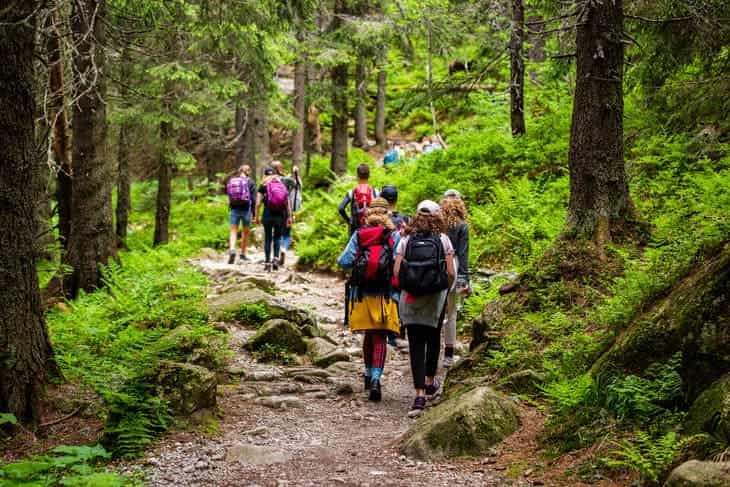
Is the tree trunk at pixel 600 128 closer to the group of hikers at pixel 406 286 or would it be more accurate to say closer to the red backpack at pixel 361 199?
the group of hikers at pixel 406 286

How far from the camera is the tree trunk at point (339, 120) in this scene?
76.9 ft

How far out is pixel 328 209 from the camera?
736 inches

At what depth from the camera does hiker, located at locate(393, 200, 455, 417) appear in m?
6.88

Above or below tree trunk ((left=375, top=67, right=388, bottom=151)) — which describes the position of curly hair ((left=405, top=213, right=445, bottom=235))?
below

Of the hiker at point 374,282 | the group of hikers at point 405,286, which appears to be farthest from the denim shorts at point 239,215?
the hiker at point 374,282

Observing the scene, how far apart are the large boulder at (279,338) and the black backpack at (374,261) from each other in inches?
84.4

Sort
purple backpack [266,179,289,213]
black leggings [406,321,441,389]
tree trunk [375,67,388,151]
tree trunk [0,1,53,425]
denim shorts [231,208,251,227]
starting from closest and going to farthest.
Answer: tree trunk [0,1,53,425]
black leggings [406,321,441,389]
purple backpack [266,179,289,213]
denim shorts [231,208,251,227]
tree trunk [375,67,388,151]

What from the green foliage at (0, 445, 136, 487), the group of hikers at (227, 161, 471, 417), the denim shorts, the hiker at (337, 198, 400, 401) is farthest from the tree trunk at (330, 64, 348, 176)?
the green foliage at (0, 445, 136, 487)

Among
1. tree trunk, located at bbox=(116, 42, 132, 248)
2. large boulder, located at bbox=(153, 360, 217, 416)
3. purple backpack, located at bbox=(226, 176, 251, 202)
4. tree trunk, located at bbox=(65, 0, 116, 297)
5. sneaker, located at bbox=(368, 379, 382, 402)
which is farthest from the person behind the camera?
tree trunk, located at bbox=(116, 42, 132, 248)

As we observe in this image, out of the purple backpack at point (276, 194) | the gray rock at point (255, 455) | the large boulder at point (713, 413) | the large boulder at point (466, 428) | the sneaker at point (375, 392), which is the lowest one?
the sneaker at point (375, 392)

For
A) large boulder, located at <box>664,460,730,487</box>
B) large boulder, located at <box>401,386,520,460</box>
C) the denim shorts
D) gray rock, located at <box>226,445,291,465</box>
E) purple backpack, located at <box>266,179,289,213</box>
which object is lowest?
gray rock, located at <box>226,445,291,465</box>

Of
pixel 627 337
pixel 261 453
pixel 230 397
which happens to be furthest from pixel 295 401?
pixel 627 337

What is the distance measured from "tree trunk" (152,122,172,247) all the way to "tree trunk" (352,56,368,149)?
7466mm

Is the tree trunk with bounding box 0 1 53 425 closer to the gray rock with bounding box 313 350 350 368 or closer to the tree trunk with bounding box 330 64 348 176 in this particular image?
the gray rock with bounding box 313 350 350 368
